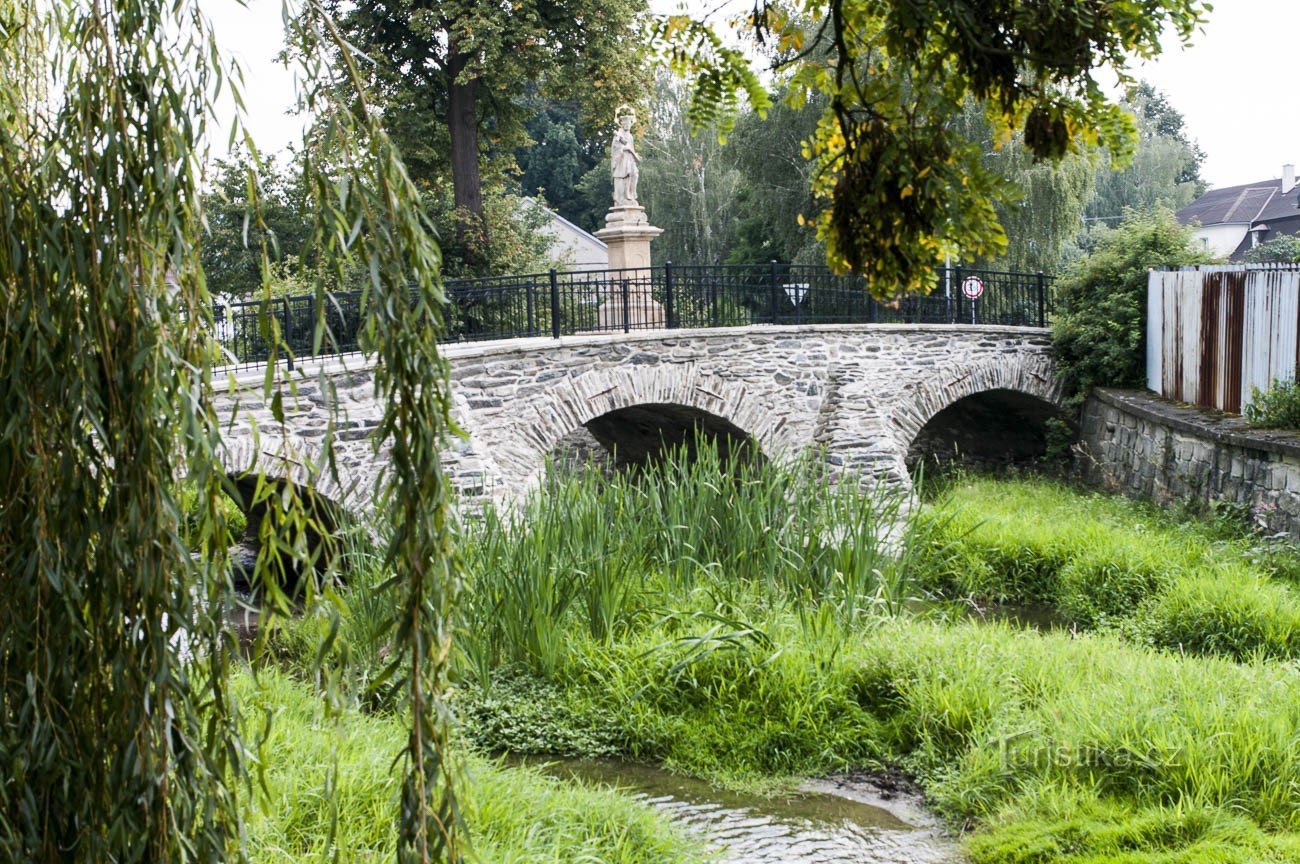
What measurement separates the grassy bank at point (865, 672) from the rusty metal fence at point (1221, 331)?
2.26m

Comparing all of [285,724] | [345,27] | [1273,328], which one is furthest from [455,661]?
[345,27]

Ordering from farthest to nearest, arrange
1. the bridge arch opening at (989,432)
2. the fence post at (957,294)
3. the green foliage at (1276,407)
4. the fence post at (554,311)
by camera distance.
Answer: the bridge arch opening at (989,432), the fence post at (957,294), the fence post at (554,311), the green foliage at (1276,407)

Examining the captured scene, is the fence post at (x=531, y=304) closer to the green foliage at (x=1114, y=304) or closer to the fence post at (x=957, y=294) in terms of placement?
the fence post at (x=957, y=294)

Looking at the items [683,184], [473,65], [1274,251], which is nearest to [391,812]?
[473,65]

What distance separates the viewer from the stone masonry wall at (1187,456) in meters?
10.0

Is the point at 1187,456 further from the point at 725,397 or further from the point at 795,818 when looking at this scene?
the point at 795,818

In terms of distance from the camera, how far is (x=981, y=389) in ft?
51.8

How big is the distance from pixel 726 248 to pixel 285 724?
99.6 feet

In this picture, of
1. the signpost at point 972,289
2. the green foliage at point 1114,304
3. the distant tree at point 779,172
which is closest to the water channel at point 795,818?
the green foliage at point 1114,304

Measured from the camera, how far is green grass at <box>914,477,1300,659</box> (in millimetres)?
8328

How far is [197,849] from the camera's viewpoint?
2.12 m

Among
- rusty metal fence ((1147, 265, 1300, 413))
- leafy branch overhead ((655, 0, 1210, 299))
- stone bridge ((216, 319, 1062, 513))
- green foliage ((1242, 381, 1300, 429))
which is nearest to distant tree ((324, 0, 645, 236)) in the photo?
stone bridge ((216, 319, 1062, 513))

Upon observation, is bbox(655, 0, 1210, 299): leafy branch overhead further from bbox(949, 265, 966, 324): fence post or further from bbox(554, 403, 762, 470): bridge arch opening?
bbox(949, 265, 966, 324): fence post

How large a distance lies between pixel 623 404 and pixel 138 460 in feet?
36.1
